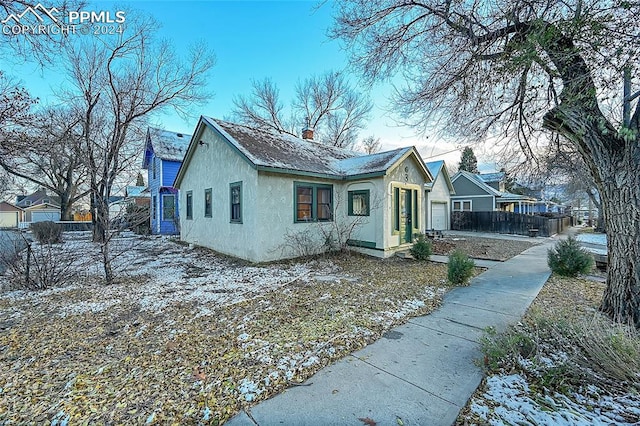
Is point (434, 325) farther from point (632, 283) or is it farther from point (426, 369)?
point (632, 283)

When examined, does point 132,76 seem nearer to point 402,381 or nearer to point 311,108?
point 402,381

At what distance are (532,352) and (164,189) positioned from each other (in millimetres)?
18658

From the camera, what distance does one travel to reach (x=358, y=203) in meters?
10.4

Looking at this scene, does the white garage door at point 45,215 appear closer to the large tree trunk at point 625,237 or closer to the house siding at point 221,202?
the house siding at point 221,202

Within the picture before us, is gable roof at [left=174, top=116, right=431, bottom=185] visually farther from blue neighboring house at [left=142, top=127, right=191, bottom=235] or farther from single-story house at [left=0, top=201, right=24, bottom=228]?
single-story house at [left=0, top=201, right=24, bottom=228]

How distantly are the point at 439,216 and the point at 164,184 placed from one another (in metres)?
18.8

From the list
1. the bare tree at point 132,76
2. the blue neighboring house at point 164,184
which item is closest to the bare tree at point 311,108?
the blue neighboring house at point 164,184

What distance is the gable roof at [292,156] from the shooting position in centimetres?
899

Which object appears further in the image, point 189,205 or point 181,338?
point 189,205

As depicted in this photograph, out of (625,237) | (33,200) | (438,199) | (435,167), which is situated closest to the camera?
(625,237)

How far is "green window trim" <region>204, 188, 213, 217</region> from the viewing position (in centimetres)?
1138

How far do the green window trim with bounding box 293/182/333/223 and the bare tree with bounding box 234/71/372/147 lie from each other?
1697 cm

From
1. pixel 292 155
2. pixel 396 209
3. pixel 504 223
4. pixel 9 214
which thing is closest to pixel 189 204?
pixel 292 155

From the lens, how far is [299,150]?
1129 cm
